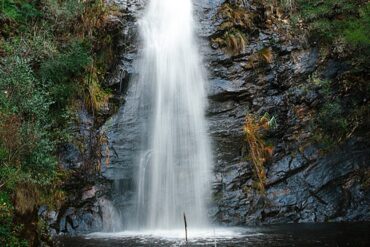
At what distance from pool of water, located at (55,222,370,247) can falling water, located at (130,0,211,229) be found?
5.01 feet

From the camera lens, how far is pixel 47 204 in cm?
1595

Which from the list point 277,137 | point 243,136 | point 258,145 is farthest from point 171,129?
point 277,137

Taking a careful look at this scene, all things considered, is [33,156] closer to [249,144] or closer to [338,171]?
[249,144]

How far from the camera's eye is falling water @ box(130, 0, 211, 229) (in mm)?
17188

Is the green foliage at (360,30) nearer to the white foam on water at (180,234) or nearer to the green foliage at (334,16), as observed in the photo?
the green foliage at (334,16)

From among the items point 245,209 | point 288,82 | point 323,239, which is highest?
point 288,82

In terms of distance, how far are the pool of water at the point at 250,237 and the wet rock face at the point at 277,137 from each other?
1.87m

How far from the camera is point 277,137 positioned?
19188mm

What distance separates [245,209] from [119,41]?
992 cm

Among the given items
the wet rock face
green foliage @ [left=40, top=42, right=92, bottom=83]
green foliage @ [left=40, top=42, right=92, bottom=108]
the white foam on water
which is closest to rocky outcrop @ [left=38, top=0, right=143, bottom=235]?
green foliage @ [left=40, top=42, right=92, bottom=108]

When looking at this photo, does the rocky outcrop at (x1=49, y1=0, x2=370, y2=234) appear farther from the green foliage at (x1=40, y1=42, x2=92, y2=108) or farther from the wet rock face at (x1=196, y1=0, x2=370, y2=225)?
the green foliage at (x1=40, y1=42, x2=92, y2=108)

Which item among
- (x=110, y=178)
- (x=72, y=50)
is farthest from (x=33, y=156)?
(x=72, y=50)

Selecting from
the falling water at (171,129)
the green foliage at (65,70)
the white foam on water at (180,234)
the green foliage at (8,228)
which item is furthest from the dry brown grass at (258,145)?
the green foliage at (8,228)

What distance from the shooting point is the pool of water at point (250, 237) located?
39.3ft
